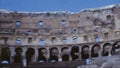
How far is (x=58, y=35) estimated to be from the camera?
165 ft

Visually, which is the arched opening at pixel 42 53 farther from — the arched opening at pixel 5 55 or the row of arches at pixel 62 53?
the arched opening at pixel 5 55

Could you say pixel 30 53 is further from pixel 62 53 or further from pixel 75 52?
pixel 75 52

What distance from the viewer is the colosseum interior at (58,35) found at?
47656 mm

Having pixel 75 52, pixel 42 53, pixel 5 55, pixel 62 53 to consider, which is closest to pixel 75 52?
pixel 75 52

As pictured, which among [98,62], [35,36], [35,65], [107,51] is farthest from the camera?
[35,36]

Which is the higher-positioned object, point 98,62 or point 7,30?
point 7,30

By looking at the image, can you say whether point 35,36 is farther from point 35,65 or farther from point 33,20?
point 35,65

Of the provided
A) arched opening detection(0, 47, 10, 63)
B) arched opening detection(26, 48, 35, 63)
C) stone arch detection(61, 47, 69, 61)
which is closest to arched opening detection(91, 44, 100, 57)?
stone arch detection(61, 47, 69, 61)

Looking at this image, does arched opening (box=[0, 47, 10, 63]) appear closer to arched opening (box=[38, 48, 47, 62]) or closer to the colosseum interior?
the colosseum interior

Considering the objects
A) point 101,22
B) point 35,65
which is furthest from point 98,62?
point 101,22

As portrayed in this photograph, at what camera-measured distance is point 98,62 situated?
81.0 ft

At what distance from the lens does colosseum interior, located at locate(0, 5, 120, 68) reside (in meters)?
47.7

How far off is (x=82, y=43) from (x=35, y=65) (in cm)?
1260

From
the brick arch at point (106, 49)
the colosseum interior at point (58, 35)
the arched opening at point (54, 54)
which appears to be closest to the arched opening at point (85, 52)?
the colosseum interior at point (58, 35)
